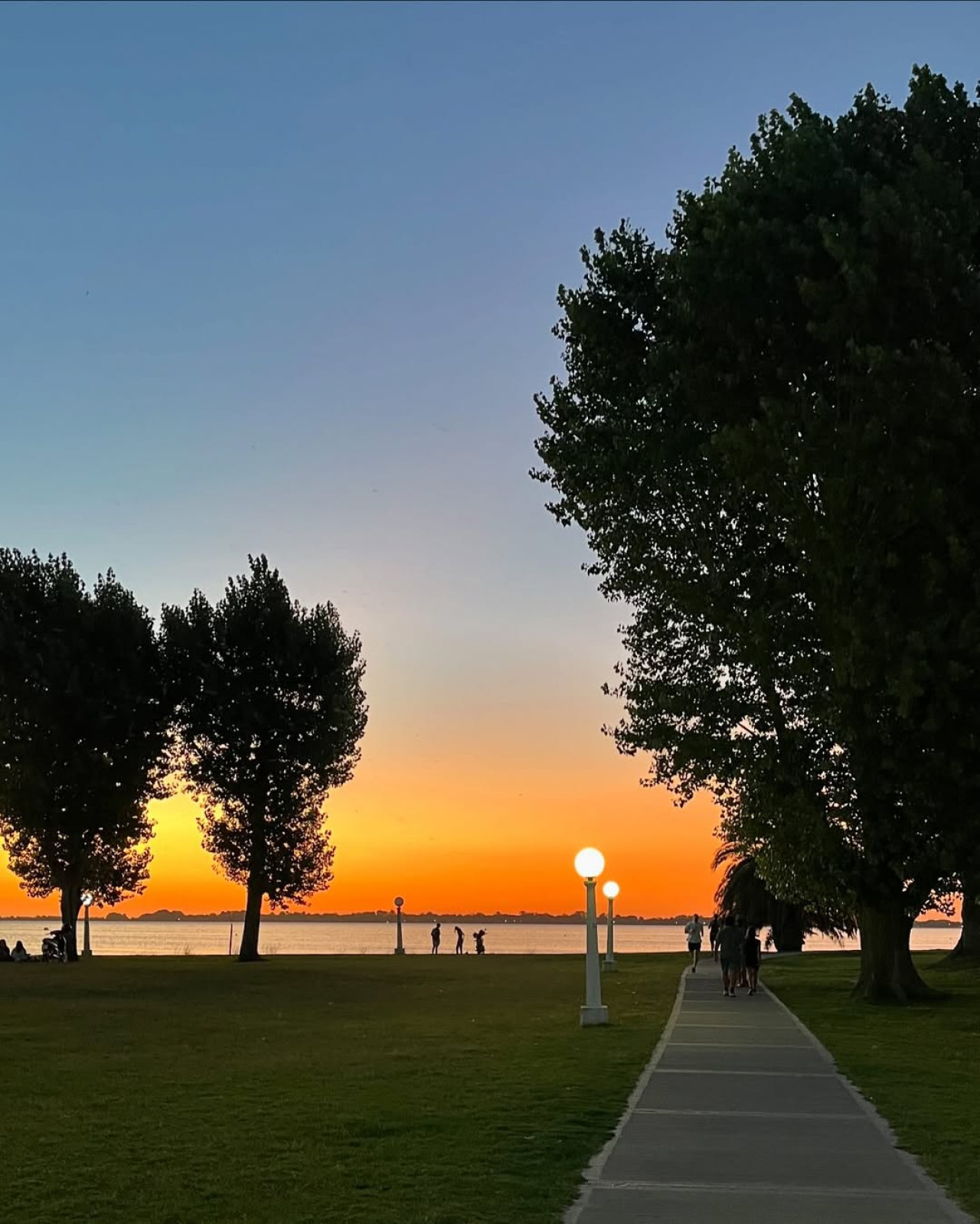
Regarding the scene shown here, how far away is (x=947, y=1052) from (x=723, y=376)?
1245 cm

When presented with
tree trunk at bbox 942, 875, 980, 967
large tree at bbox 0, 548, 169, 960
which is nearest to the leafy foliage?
tree trunk at bbox 942, 875, 980, 967

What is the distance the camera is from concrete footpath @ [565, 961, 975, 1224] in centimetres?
803

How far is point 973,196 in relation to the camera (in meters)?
24.7

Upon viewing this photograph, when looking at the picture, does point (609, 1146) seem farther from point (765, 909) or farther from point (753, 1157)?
point (765, 909)

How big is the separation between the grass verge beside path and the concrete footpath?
23 cm

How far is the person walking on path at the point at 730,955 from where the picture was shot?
29.1m

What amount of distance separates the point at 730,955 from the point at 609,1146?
1963 cm

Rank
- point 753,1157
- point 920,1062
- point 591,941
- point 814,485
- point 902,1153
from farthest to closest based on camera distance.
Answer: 1. point 814,485
2. point 591,941
3. point 920,1062
4. point 902,1153
5. point 753,1157

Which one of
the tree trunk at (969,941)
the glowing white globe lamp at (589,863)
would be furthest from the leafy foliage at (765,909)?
the glowing white globe lamp at (589,863)

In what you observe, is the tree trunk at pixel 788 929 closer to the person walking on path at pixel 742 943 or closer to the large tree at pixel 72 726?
the large tree at pixel 72 726

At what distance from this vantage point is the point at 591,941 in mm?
21062

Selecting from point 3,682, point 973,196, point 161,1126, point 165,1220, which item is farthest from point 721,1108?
point 3,682

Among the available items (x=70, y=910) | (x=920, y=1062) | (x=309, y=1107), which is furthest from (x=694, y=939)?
(x=309, y=1107)

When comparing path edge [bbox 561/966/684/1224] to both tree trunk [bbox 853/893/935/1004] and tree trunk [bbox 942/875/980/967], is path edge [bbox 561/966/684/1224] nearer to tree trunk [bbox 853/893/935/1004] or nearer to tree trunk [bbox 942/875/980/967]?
tree trunk [bbox 853/893/935/1004]
